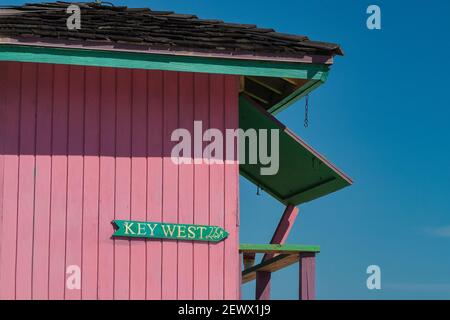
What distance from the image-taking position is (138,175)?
37.4ft

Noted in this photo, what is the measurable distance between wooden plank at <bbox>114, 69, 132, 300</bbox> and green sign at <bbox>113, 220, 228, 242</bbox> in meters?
0.09

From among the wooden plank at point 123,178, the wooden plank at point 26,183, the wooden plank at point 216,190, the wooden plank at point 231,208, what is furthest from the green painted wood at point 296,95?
the wooden plank at point 26,183

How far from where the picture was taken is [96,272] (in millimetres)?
11133

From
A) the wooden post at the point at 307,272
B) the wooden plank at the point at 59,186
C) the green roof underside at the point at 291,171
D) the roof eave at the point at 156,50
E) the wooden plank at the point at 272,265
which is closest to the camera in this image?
the roof eave at the point at 156,50

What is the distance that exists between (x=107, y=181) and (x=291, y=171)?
2.99m

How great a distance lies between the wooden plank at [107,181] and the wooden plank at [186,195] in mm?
747

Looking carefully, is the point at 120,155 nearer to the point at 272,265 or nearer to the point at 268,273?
the point at 272,265

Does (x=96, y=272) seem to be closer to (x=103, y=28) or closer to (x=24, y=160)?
(x=24, y=160)

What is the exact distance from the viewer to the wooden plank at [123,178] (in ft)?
36.7

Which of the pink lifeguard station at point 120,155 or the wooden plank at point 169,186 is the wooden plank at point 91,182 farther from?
the wooden plank at point 169,186

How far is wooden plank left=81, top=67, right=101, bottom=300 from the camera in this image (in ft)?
36.5

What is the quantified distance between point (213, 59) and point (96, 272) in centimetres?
263

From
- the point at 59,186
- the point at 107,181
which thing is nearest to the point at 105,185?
the point at 107,181

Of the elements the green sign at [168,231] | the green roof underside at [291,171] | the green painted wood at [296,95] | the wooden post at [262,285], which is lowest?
the wooden post at [262,285]
